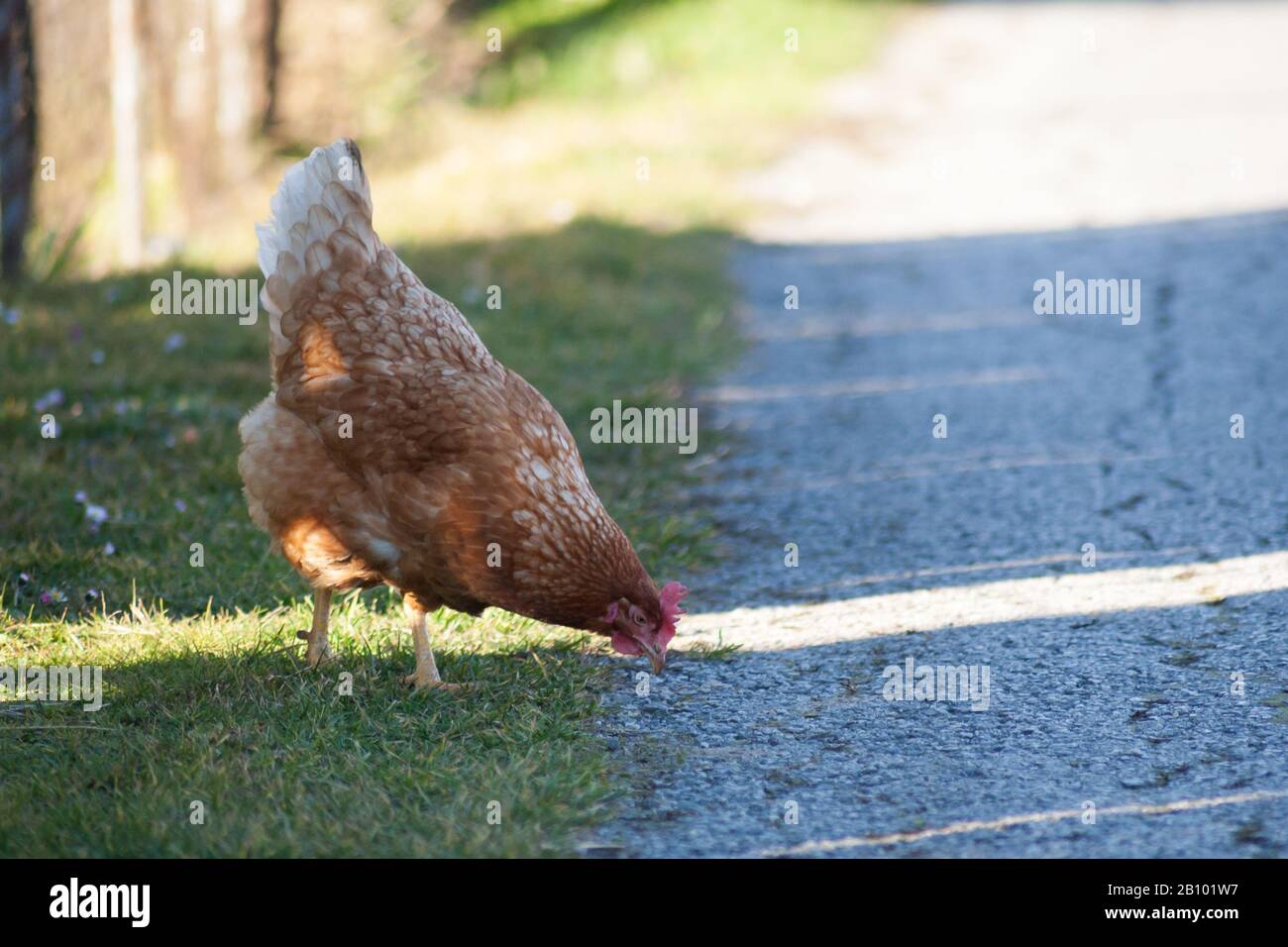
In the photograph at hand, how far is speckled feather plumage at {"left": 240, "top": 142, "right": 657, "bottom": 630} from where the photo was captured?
3.67 m

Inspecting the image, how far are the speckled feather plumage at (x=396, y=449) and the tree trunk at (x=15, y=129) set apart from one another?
3749mm

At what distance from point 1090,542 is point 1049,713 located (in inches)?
49.6

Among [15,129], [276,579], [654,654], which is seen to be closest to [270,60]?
[15,129]

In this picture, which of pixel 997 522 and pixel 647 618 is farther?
pixel 997 522

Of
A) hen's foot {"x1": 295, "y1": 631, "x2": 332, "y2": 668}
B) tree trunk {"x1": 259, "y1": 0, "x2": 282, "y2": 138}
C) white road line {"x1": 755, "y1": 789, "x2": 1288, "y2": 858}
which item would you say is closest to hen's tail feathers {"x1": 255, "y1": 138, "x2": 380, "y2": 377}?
hen's foot {"x1": 295, "y1": 631, "x2": 332, "y2": 668}

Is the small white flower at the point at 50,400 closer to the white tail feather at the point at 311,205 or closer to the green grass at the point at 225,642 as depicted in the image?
→ the green grass at the point at 225,642

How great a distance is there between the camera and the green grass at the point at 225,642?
3.25 m

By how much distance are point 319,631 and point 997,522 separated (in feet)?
8.15

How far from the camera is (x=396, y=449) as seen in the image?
12.4ft

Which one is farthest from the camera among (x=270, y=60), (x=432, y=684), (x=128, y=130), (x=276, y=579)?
(x=270, y=60)

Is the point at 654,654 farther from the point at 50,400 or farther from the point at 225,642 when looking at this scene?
the point at 50,400

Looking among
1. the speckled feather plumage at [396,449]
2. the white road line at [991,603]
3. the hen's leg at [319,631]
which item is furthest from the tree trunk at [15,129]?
the white road line at [991,603]

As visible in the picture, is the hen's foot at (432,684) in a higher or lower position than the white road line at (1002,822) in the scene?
higher

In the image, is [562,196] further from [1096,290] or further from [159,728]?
[159,728]
